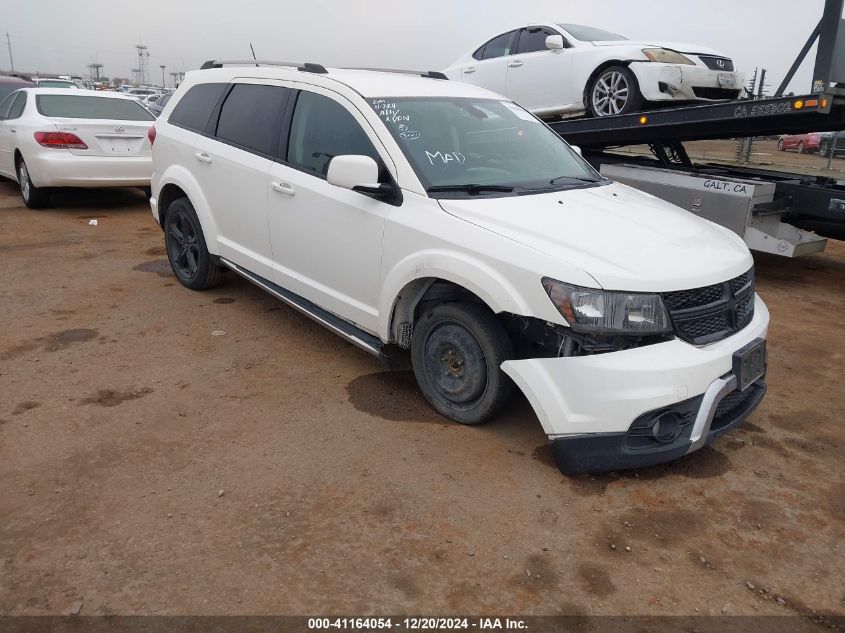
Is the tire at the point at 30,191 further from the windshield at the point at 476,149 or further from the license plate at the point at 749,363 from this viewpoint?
the license plate at the point at 749,363

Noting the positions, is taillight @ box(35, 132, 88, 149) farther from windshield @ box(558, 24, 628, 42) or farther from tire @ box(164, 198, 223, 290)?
windshield @ box(558, 24, 628, 42)

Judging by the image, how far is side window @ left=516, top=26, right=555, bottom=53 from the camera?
9266 mm

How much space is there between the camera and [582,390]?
3121 millimetres

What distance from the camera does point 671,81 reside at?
7.73 metres

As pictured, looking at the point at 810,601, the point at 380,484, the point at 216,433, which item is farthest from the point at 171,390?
the point at 810,601

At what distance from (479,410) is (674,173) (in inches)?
204

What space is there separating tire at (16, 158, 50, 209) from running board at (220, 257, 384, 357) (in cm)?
578

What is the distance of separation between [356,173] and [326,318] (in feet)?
3.53

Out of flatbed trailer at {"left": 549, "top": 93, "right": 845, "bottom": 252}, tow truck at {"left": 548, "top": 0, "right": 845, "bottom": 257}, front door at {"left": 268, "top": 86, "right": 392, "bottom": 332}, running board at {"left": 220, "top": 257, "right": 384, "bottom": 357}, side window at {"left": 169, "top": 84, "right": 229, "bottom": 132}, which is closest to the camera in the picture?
front door at {"left": 268, "top": 86, "right": 392, "bottom": 332}

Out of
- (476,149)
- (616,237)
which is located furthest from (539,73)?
(616,237)

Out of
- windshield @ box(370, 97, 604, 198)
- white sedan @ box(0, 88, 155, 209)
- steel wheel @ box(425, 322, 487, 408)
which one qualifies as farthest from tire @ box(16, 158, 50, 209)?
steel wheel @ box(425, 322, 487, 408)

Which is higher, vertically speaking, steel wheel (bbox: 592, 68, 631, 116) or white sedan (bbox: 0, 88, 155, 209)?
steel wheel (bbox: 592, 68, 631, 116)

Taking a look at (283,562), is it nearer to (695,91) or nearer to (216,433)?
(216,433)

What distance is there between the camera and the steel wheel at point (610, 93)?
26.7 ft
